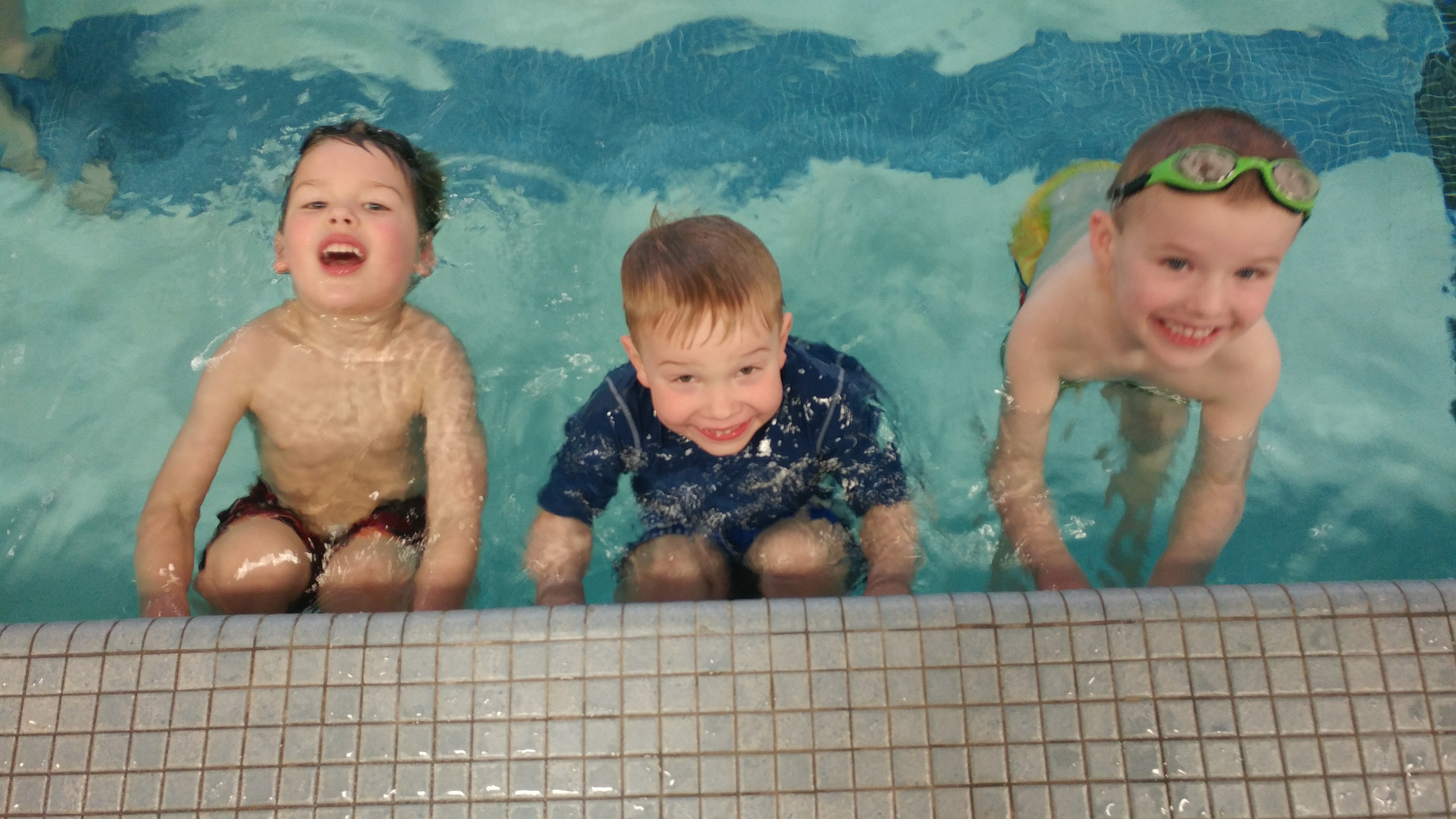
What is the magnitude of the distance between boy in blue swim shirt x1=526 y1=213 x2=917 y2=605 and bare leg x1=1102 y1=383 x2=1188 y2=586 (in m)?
0.92

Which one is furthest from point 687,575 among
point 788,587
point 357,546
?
point 357,546

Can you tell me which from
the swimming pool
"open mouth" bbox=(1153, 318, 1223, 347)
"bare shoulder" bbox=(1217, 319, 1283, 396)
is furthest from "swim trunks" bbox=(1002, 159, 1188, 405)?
"open mouth" bbox=(1153, 318, 1223, 347)

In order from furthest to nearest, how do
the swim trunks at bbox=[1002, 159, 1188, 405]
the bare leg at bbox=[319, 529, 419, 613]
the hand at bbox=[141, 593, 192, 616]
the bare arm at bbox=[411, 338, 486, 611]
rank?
1. the swim trunks at bbox=[1002, 159, 1188, 405]
2. the bare leg at bbox=[319, 529, 419, 613]
3. the bare arm at bbox=[411, 338, 486, 611]
4. the hand at bbox=[141, 593, 192, 616]

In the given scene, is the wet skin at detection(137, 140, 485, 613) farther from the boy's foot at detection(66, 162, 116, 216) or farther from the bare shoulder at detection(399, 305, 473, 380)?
the boy's foot at detection(66, 162, 116, 216)

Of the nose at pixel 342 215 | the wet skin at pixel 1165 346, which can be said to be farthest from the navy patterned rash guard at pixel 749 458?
the nose at pixel 342 215

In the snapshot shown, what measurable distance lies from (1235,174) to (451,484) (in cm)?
202

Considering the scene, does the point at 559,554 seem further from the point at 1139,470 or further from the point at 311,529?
the point at 1139,470

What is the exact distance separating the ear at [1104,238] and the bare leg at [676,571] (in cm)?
122

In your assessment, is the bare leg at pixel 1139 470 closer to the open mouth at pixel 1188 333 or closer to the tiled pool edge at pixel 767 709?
the open mouth at pixel 1188 333

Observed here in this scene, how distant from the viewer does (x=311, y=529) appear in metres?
2.79

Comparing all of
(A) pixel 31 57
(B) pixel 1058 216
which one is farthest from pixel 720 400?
(A) pixel 31 57

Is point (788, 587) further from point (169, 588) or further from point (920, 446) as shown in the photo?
point (169, 588)

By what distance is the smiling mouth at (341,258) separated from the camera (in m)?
2.58

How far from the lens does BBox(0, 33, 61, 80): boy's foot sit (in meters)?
4.31
